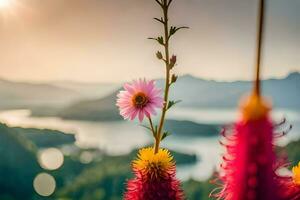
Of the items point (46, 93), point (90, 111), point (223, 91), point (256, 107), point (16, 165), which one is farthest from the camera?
point (16, 165)

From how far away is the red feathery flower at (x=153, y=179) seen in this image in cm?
43

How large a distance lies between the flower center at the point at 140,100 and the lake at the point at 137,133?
397 millimetres

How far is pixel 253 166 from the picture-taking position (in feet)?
1.02

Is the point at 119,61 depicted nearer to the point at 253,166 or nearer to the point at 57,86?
the point at 57,86

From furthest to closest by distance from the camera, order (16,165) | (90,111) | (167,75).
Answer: (16,165) → (90,111) → (167,75)

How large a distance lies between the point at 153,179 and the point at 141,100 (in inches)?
4.8

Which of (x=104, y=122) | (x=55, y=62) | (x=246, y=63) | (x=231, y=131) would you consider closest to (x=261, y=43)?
(x=231, y=131)

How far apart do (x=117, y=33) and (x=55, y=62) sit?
5.9 inches

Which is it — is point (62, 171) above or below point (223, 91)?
below

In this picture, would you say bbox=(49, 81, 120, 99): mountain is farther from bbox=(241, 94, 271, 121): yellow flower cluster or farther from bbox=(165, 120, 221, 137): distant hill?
bbox=(241, 94, 271, 121): yellow flower cluster

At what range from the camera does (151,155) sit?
1.52ft

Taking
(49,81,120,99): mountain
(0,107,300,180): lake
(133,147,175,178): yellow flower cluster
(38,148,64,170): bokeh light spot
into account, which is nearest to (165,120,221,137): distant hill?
(0,107,300,180): lake

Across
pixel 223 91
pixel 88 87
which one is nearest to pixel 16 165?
pixel 88 87

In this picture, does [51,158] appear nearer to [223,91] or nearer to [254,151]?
[223,91]
